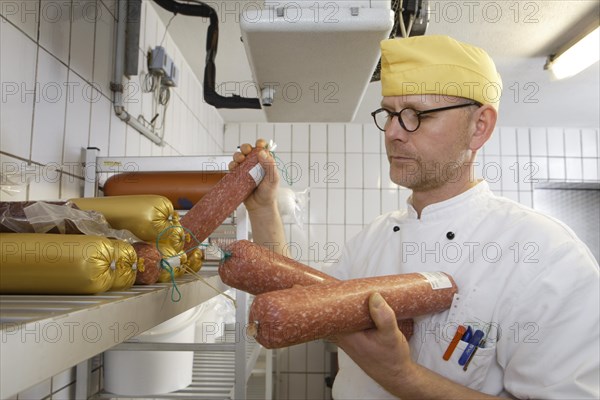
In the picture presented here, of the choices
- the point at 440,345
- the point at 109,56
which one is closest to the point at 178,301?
the point at 440,345

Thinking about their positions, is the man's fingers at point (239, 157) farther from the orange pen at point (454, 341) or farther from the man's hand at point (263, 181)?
the orange pen at point (454, 341)

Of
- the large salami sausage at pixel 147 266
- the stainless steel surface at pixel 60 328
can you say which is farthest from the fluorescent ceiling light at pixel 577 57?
the stainless steel surface at pixel 60 328

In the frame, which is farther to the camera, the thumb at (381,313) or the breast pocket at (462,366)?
the breast pocket at (462,366)

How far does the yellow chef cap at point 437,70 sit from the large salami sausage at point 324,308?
1.55 feet

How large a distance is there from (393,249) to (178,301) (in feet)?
2.13

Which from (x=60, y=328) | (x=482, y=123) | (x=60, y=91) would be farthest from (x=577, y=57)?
(x=60, y=328)

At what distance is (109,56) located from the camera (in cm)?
167

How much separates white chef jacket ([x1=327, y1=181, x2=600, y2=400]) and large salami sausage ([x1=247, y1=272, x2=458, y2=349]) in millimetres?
180

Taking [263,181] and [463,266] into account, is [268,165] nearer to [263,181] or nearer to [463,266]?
[263,181]

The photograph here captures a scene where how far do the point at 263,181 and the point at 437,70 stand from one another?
1.71ft

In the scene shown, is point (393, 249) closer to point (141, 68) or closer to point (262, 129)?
point (141, 68)

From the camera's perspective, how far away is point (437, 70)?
3.69 feet

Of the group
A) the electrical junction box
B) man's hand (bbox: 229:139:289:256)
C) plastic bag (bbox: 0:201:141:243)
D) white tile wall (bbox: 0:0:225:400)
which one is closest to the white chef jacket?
man's hand (bbox: 229:139:289:256)

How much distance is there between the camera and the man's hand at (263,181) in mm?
1198
